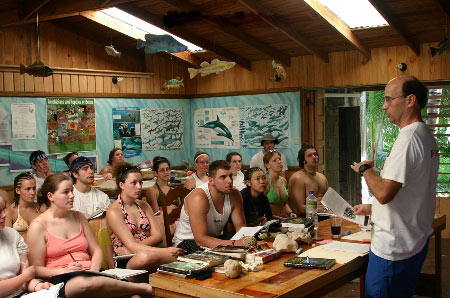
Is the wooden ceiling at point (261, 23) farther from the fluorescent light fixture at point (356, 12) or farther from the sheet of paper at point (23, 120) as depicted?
the sheet of paper at point (23, 120)

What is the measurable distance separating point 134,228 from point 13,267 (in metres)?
1.15

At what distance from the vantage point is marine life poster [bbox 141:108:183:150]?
30.4 feet

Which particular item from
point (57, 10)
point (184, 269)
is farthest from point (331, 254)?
point (57, 10)

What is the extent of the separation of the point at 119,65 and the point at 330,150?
3.86 m

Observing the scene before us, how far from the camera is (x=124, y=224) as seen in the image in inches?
161

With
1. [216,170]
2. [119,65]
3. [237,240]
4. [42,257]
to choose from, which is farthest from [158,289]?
[119,65]

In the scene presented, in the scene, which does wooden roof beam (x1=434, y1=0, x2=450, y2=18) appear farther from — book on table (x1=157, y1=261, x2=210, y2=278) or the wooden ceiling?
book on table (x1=157, y1=261, x2=210, y2=278)

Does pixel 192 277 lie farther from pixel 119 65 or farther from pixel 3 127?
pixel 119 65

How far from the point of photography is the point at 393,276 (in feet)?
8.89

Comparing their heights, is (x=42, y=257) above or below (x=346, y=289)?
above

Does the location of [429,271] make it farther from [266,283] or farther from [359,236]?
[266,283]

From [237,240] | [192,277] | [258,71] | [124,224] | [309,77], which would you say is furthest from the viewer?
[258,71]

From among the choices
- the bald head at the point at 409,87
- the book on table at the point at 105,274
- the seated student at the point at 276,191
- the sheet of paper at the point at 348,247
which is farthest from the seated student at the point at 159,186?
the bald head at the point at 409,87

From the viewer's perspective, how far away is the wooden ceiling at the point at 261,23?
6.39 m
